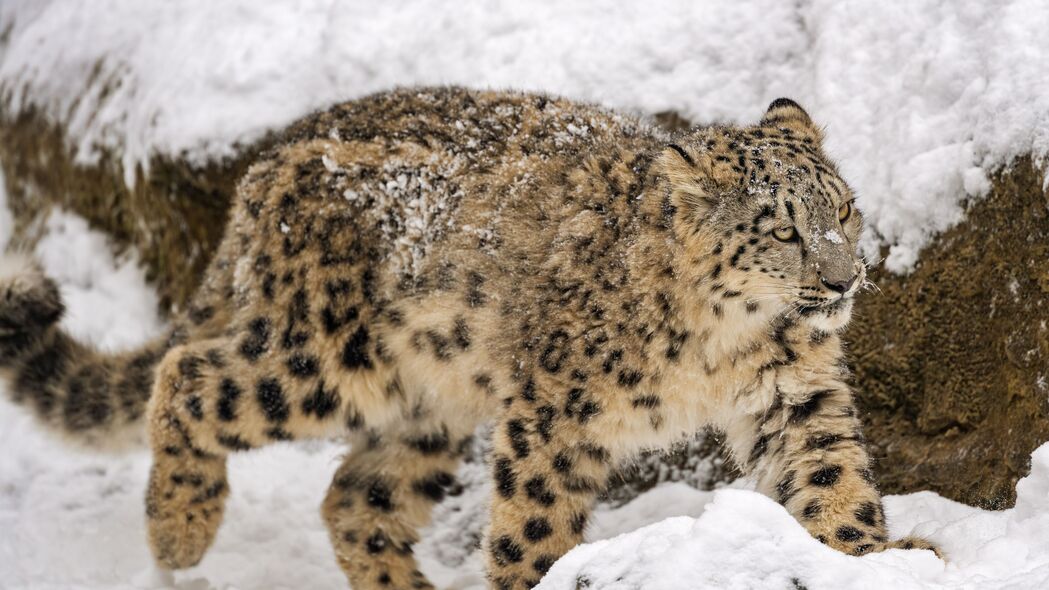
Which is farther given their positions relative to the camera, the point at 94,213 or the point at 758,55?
the point at 94,213

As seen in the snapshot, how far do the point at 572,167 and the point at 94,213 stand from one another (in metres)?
4.56

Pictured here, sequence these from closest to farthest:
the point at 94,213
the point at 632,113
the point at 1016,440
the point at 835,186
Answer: the point at 835,186, the point at 1016,440, the point at 632,113, the point at 94,213

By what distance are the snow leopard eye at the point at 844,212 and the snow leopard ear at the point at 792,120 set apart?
Answer: 48 cm

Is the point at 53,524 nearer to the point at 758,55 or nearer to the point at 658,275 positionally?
the point at 658,275

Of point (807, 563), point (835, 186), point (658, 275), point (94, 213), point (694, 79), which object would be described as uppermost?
point (694, 79)

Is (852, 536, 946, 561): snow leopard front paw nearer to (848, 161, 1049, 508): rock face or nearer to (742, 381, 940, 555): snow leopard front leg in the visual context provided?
(742, 381, 940, 555): snow leopard front leg

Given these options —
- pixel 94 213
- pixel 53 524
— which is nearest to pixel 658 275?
pixel 53 524

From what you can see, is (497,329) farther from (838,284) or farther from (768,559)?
(768,559)

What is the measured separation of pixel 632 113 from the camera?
22.0 feet

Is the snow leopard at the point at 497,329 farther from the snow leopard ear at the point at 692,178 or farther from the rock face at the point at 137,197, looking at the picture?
the rock face at the point at 137,197

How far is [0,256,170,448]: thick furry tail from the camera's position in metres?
6.45

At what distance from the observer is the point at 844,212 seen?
4734 mm

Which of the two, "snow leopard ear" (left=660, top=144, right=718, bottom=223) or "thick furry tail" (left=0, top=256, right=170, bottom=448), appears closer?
"snow leopard ear" (left=660, top=144, right=718, bottom=223)

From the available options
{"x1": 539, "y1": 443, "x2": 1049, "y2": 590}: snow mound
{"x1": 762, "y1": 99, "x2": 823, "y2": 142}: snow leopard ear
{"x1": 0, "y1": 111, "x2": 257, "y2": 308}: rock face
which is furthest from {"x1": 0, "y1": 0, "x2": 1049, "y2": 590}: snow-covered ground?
{"x1": 762, "y1": 99, "x2": 823, "y2": 142}: snow leopard ear
